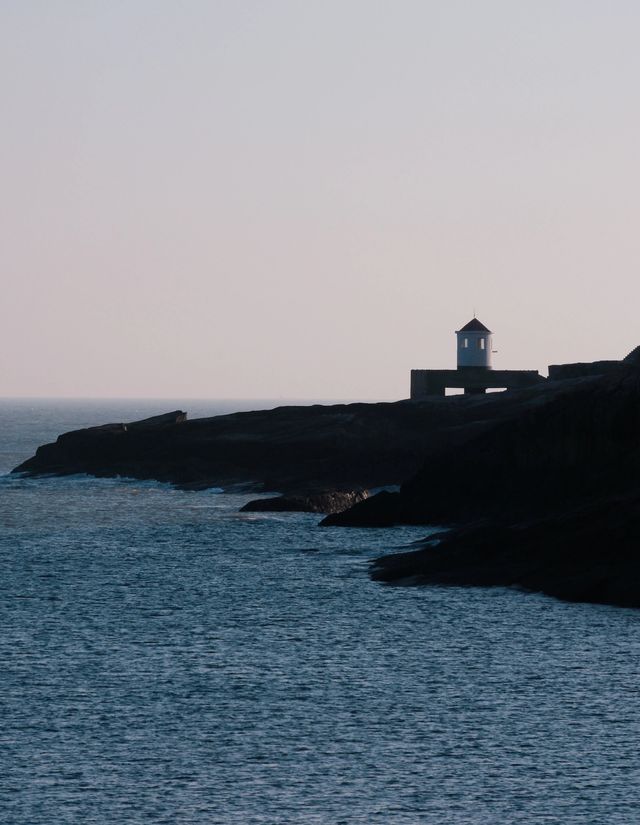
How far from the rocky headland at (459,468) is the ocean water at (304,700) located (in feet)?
8.02

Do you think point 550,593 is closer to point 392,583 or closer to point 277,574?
point 392,583

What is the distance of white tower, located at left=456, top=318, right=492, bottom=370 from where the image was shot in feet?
352

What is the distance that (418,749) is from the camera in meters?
28.6

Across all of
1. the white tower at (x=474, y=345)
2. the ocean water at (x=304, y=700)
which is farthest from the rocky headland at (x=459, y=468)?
the white tower at (x=474, y=345)

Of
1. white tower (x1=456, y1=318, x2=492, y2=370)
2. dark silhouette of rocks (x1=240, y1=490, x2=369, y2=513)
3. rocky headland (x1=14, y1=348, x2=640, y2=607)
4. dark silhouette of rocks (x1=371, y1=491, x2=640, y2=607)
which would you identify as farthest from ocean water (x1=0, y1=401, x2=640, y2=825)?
white tower (x1=456, y1=318, x2=492, y2=370)

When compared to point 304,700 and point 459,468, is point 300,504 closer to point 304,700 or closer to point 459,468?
point 459,468

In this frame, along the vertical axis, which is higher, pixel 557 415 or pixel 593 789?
pixel 557 415

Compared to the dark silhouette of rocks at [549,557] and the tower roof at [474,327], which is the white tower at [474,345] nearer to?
the tower roof at [474,327]

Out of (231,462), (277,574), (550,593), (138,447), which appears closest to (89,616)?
(277,574)

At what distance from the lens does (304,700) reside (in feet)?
108

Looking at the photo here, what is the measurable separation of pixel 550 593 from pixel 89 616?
14.5 meters

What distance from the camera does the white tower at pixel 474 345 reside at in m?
107

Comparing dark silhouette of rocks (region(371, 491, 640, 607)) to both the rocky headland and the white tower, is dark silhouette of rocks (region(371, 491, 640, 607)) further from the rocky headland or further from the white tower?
the white tower

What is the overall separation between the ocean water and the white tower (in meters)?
51.6
